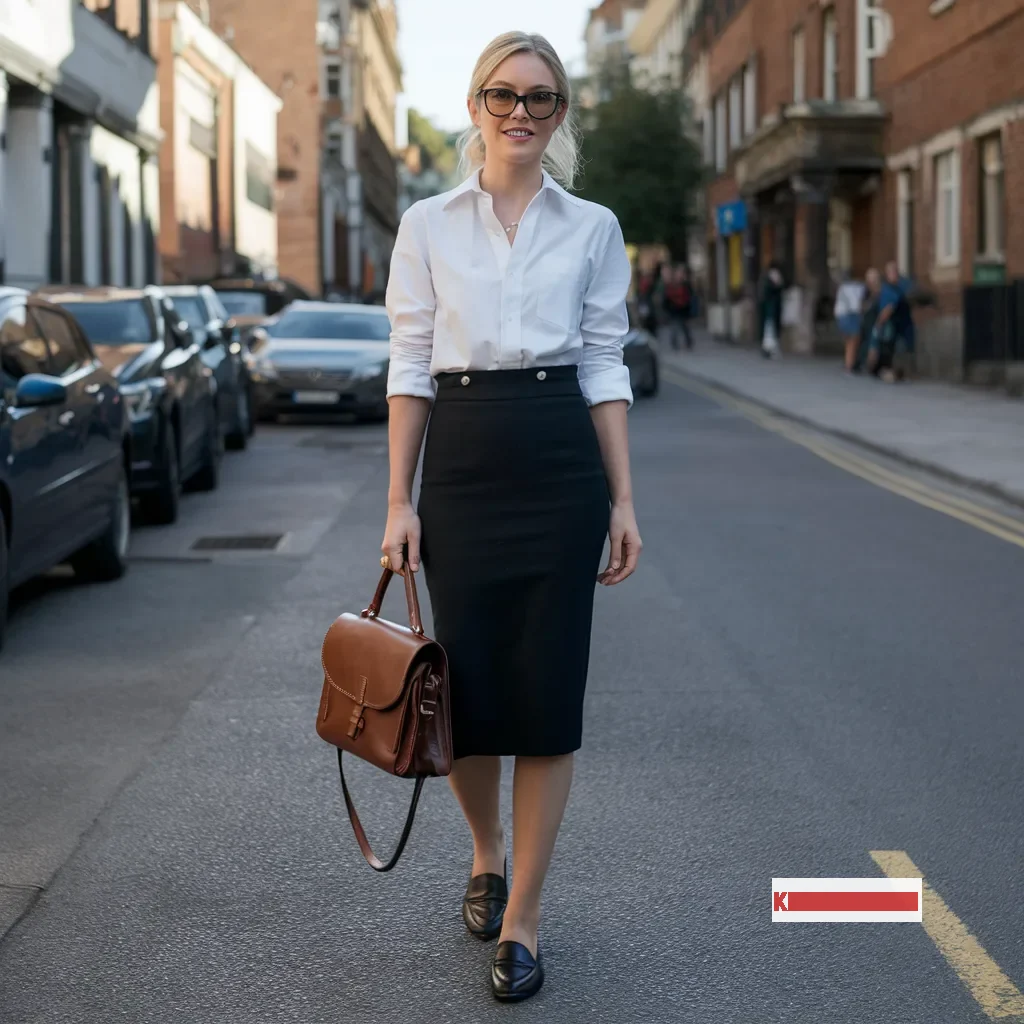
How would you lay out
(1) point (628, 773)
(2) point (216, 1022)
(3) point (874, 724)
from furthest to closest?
(3) point (874, 724) → (1) point (628, 773) → (2) point (216, 1022)

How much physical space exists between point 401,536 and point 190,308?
1510cm

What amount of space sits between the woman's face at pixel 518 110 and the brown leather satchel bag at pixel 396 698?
0.94 metres

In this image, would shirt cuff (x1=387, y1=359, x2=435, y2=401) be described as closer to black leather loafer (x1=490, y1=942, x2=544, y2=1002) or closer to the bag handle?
the bag handle

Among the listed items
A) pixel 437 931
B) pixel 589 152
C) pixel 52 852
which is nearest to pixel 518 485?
pixel 437 931

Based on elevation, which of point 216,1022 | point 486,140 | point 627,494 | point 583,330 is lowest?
point 216,1022

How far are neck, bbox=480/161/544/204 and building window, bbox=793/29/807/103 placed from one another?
124 ft

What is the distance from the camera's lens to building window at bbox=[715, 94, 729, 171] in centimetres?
5303

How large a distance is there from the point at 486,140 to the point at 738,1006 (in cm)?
192

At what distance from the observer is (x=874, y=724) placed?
6355 millimetres

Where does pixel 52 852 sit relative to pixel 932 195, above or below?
below

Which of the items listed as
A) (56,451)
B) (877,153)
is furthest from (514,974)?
(877,153)

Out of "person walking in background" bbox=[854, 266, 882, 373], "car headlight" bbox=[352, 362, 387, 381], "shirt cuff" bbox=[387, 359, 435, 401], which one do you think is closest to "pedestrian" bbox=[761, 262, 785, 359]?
"person walking in background" bbox=[854, 266, 882, 373]

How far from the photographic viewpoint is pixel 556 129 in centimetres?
404

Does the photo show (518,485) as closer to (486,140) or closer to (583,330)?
(583,330)
